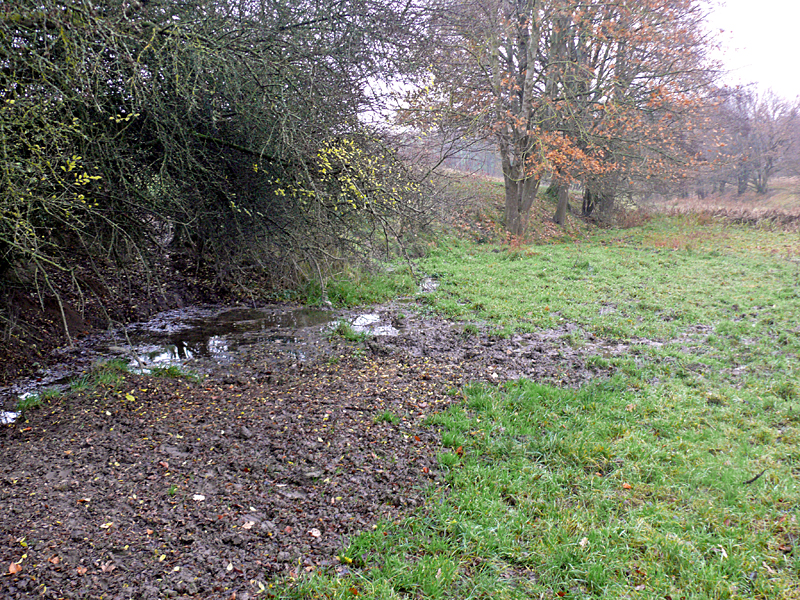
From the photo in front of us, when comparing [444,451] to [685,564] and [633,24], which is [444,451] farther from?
[633,24]

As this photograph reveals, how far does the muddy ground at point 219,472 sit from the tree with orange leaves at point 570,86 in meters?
8.91

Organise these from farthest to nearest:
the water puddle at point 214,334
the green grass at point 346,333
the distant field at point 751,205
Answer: the distant field at point 751,205, the green grass at point 346,333, the water puddle at point 214,334

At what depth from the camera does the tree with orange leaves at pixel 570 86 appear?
13453mm

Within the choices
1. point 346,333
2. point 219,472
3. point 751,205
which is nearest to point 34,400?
point 219,472

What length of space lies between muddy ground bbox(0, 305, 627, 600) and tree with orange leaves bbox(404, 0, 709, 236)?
891 centimetres

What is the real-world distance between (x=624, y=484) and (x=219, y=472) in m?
3.07

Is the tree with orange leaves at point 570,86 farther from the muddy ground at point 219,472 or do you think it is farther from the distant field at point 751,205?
the muddy ground at point 219,472

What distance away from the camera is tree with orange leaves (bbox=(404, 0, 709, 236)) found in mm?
13453

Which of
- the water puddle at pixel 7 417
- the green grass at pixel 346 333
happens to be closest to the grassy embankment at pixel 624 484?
the green grass at pixel 346 333

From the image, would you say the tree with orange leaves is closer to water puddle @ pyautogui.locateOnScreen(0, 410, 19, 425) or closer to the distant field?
the distant field

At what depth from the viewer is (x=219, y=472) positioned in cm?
373

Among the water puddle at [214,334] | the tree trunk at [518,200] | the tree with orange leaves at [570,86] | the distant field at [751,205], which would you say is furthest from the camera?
the distant field at [751,205]

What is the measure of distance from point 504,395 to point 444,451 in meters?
1.25

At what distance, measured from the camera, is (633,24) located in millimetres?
14453
